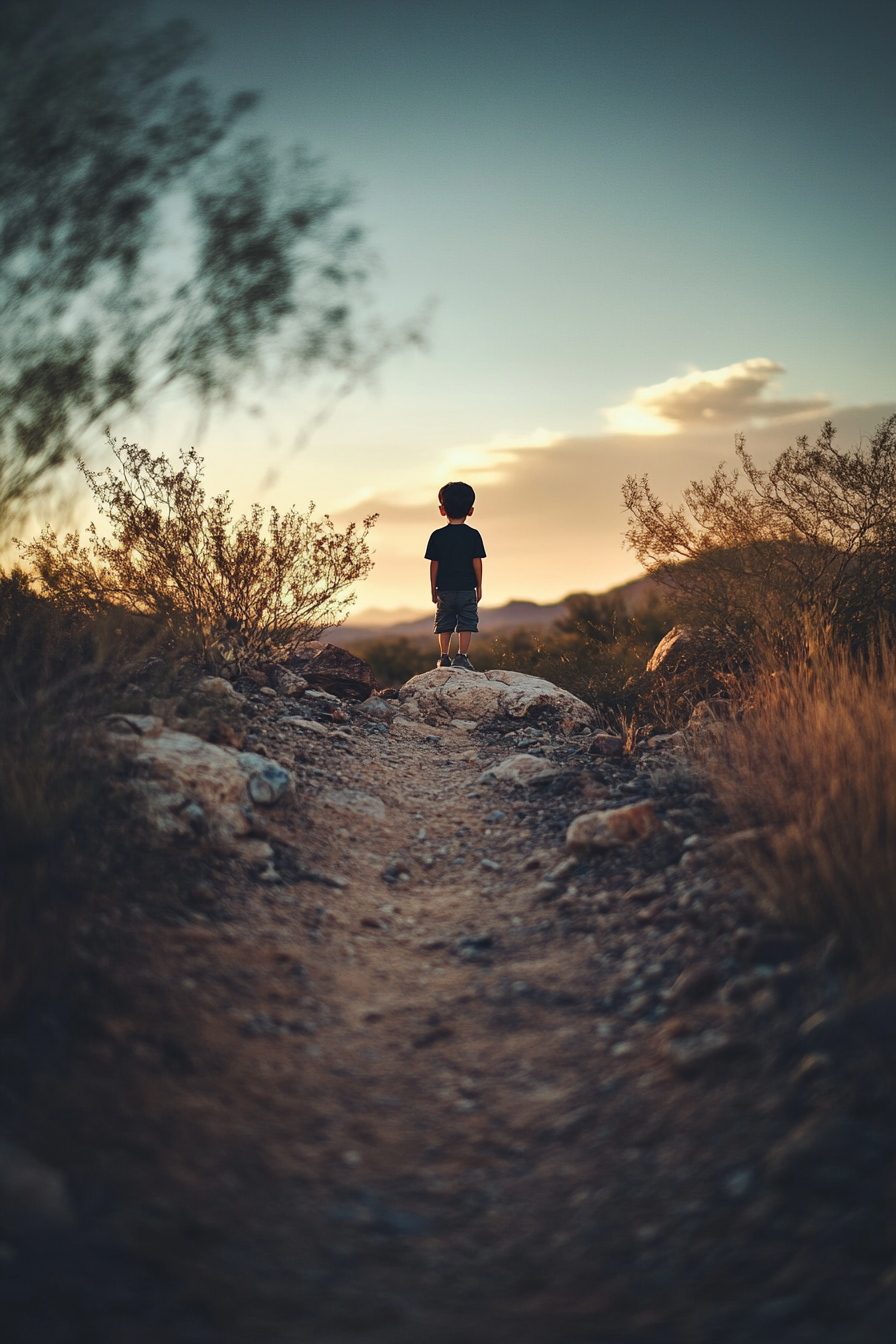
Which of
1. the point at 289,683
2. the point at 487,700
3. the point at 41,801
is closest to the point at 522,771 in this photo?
the point at 487,700

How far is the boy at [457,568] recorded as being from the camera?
1014 cm

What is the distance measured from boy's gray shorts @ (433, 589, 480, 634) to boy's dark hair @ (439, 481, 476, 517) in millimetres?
963

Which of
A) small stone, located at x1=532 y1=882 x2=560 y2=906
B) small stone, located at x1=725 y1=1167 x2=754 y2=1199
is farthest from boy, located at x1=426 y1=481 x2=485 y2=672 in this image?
small stone, located at x1=725 y1=1167 x2=754 y2=1199

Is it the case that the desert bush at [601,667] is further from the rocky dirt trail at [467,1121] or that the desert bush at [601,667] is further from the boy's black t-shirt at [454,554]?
the rocky dirt trail at [467,1121]

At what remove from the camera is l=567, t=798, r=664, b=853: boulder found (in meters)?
4.76

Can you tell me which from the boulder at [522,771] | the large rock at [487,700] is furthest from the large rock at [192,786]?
the large rock at [487,700]

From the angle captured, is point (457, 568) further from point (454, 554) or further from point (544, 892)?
point (544, 892)

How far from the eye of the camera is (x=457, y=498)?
1031 cm

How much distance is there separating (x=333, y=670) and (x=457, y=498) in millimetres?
2790

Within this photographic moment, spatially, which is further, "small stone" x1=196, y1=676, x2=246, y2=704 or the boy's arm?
the boy's arm

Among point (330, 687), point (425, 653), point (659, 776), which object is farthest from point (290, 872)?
point (425, 653)

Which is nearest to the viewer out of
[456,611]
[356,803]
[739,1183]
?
[739,1183]

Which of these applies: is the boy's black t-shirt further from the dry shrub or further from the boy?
the dry shrub

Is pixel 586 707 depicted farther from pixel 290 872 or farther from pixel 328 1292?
pixel 328 1292
